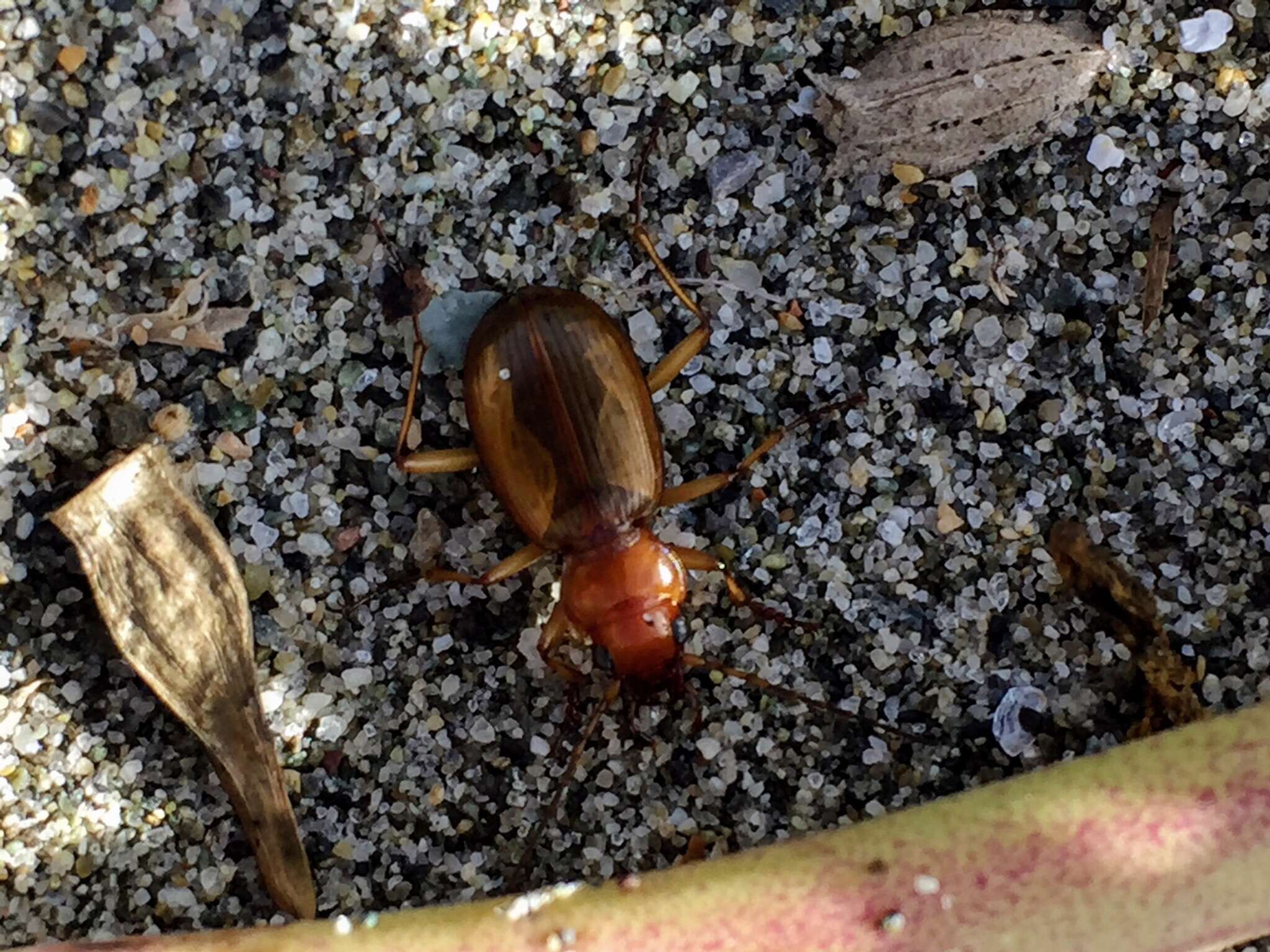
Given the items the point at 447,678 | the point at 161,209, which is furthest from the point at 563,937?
the point at 161,209

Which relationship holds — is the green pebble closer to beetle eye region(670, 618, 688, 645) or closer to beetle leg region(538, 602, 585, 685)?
beetle leg region(538, 602, 585, 685)

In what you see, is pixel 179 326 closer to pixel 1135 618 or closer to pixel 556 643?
pixel 556 643

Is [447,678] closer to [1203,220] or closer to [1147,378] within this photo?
[1147,378]

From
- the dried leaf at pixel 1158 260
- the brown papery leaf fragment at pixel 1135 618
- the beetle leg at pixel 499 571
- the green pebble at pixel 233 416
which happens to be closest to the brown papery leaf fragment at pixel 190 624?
the green pebble at pixel 233 416

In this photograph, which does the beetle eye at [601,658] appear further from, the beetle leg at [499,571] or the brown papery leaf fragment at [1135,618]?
the brown papery leaf fragment at [1135,618]

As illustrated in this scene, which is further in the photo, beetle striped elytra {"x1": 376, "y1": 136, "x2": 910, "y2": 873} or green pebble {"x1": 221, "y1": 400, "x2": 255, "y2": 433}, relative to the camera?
green pebble {"x1": 221, "y1": 400, "x2": 255, "y2": 433}

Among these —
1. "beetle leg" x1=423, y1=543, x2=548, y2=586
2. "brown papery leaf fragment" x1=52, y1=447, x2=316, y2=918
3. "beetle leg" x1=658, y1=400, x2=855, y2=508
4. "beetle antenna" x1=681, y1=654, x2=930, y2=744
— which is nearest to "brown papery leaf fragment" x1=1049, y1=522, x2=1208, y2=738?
"beetle antenna" x1=681, y1=654, x2=930, y2=744

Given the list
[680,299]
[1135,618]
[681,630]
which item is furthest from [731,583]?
[1135,618]
